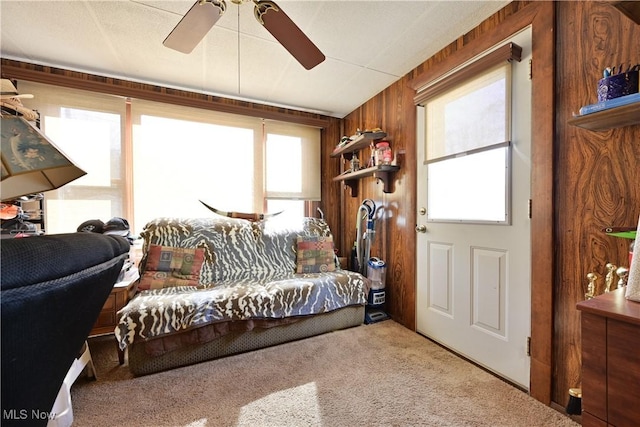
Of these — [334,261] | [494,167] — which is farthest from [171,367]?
[494,167]

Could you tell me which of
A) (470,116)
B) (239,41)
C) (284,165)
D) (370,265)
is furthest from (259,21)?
(370,265)

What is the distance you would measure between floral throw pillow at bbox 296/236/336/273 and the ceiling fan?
172 cm

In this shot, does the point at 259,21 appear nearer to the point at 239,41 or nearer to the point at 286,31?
the point at 286,31

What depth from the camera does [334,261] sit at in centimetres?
287

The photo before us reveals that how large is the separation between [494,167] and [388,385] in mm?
1546

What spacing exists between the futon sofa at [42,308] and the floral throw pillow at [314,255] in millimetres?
2271

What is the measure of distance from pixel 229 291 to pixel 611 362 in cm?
199

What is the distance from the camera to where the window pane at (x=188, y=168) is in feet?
9.00

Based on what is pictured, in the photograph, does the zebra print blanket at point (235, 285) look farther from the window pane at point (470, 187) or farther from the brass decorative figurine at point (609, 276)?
the brass decorative figurine at point (609, 276)

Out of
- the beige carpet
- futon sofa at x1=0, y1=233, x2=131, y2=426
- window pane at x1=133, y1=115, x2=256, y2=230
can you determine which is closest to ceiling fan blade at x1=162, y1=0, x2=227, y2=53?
futon sofa at x1=0, y1=233, x2=131, y2=426

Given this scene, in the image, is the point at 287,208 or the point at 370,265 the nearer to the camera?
the point at 370,265

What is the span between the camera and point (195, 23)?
1382mm

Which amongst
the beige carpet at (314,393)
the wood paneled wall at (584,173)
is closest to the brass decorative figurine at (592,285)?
the wood paneled wall at (584,173)

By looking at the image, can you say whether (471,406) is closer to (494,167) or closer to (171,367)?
(494,167)
